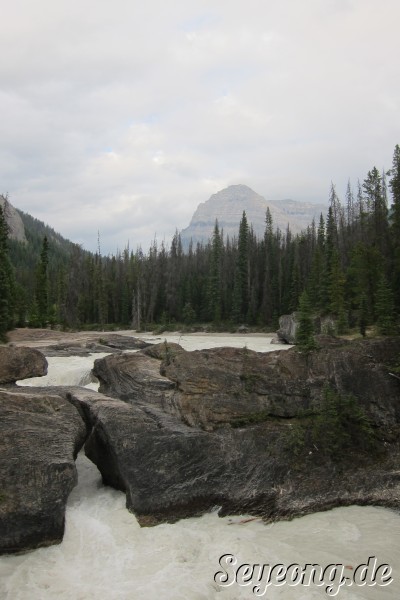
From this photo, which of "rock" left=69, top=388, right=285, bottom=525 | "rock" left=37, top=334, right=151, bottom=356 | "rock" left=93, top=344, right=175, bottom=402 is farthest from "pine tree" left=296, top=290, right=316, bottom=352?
"rock" left=37, top=334, right=151, bottom=356

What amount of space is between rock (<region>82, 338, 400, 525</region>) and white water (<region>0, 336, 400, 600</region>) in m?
0.54

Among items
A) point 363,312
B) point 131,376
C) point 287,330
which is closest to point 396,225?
point 363,312

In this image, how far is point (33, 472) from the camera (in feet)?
33.2

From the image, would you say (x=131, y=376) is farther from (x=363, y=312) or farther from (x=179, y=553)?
(x=363, y=312)

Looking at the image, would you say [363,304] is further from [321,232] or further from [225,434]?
[321,232]

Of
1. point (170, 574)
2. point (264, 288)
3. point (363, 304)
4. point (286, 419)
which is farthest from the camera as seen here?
point (264, 288)

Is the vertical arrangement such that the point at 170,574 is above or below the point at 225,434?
below

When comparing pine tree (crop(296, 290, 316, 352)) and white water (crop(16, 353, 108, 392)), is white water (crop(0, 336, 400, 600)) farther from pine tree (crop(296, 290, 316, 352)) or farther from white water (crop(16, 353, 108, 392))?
white water (crop(16, 353, 108, 392))

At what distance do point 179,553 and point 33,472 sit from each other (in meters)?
3.80

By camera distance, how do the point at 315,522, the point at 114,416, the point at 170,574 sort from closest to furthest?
the point at 170,574, the point at 315,522, the point at 114,416

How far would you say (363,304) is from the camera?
39.3 metres

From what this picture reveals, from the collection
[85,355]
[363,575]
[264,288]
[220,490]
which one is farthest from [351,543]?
[264,288]

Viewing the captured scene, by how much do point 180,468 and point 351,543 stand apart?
4.44 metres

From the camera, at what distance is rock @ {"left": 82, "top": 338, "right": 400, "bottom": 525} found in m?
11.4
